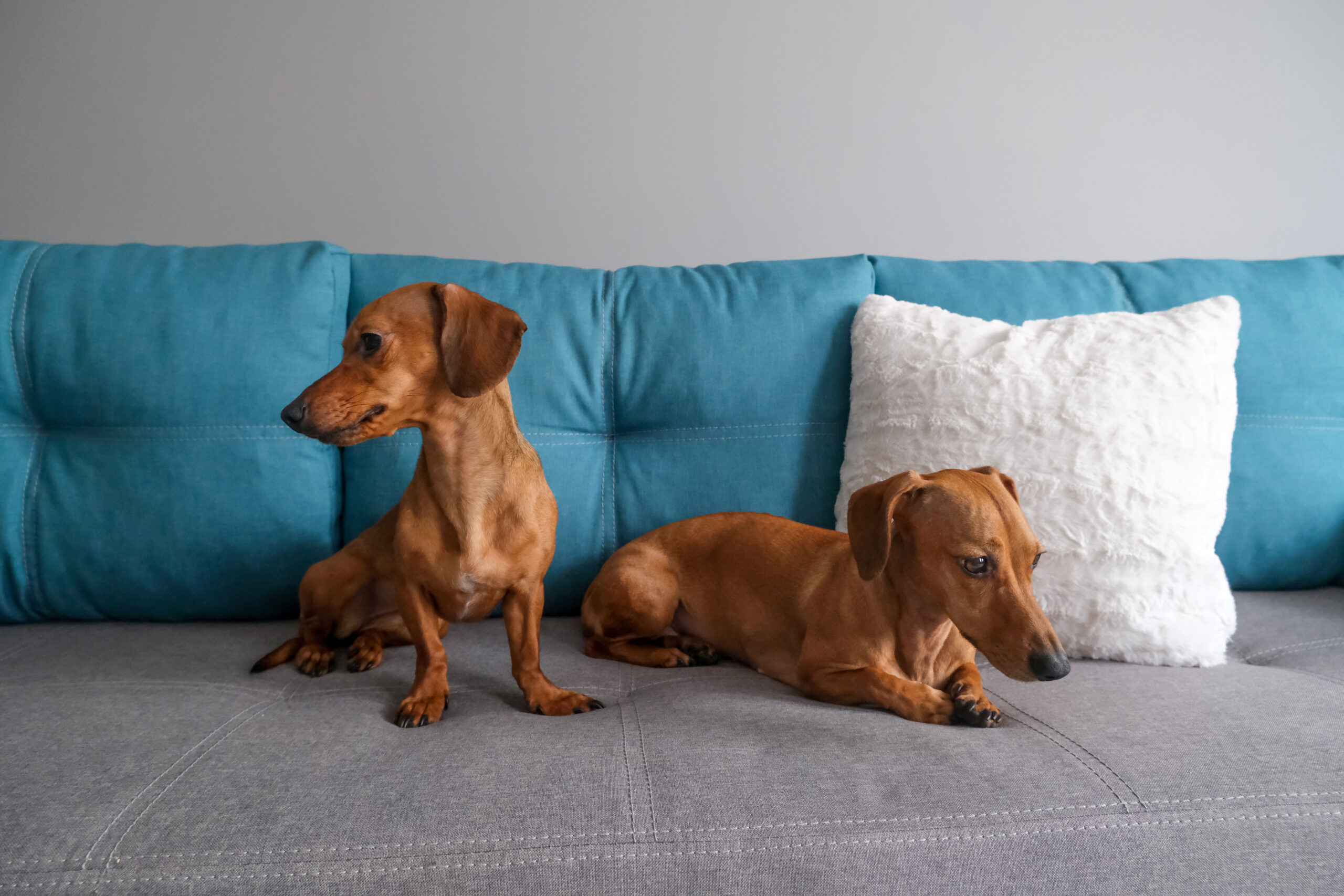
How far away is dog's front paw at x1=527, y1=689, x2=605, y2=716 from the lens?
127 cm

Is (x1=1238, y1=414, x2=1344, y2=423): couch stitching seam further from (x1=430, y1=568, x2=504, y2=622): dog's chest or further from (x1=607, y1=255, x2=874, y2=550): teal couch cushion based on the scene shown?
(x1=430, y1=568, x2=504, y2=622): dog's chest

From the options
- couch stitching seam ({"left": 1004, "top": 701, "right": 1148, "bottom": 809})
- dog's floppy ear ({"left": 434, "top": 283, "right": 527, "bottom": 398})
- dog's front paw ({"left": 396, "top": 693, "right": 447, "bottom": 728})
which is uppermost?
dog's floppy ear ({"left": 434, "top": 283, "right": 527, "bottom": 398})

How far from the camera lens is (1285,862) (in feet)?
2.96

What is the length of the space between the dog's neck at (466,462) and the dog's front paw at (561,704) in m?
0.29

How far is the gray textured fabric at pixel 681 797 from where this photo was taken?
86 cm

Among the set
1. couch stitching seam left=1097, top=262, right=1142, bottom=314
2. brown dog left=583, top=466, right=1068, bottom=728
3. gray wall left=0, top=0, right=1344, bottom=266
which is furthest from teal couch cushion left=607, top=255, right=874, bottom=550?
gray wall left=0, top=0, right=1344, bottom=266

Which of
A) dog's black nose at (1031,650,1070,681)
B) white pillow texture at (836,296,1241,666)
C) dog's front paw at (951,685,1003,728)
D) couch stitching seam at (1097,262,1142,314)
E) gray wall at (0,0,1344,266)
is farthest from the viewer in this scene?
gray wall at (0,0,1344,266)

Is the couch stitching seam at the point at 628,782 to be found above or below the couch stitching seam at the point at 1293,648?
below

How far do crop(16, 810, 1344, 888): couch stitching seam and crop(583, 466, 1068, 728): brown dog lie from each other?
0.22 metres

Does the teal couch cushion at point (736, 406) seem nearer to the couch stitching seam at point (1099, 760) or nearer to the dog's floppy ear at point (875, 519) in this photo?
the dog's floppy ear at point (875, 519)

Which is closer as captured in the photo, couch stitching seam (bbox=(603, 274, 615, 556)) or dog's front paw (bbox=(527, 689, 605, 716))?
dog's front paw (bbox=(527, 689, 605, 716))

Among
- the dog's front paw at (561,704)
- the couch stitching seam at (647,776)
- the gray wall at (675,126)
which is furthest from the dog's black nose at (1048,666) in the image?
the gray wall at (675,126)

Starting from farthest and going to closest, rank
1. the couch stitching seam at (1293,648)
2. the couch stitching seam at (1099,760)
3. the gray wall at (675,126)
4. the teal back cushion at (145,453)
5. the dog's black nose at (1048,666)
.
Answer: the gray wall at (675,126) < the teal back cushion at (145,453) < the couch stitching seam at (1293,648) < the dog's black nose at (1048,666) < the couch stitching seam at (1099,760)

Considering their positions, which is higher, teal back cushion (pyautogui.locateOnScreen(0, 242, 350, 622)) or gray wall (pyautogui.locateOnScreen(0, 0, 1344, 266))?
gray wall (pyautogui.locateOnScreen(0, 0, 1344, 266))
